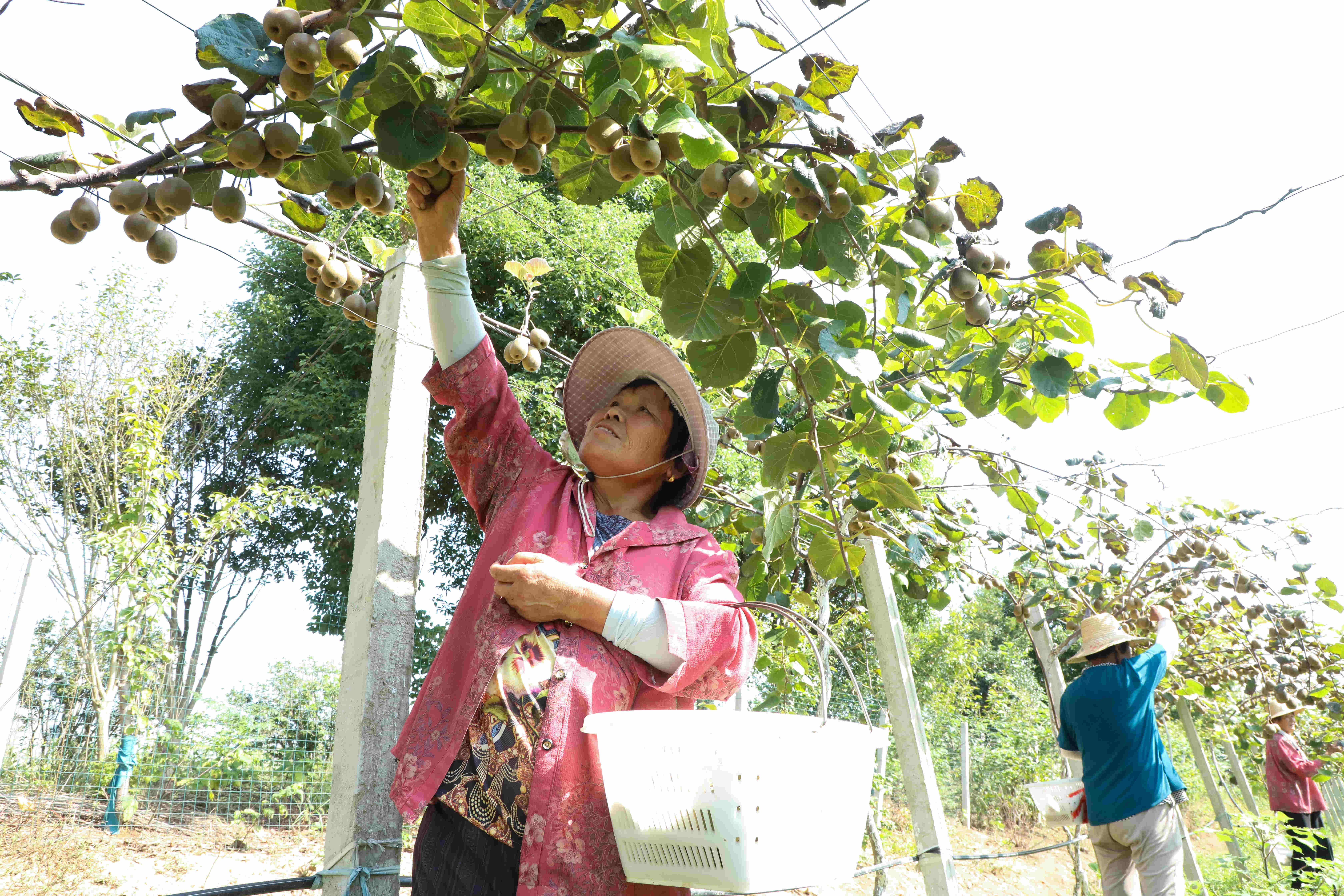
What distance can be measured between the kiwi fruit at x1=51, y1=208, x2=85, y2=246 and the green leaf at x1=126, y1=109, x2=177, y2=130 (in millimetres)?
168

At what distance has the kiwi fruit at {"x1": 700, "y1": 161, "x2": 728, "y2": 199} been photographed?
1.09 metres

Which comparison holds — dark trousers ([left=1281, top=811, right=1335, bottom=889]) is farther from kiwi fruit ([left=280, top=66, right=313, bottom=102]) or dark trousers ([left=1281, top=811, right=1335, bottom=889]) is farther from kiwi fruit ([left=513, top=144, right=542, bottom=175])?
kiwi fruit ([left=280, top=66, right=313, bottom=102])

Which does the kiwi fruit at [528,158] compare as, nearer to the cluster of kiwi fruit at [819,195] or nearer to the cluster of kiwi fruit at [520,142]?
the cluster of kiwi fruit at [520,142]

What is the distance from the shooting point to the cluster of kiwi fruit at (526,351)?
2092 millimetres

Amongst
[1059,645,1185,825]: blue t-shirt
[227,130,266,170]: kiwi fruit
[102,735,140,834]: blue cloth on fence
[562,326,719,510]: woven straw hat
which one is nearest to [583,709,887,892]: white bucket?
[562,326,719,510]: woven straw hat

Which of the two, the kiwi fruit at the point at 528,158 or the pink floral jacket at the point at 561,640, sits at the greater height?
the kiwi fruit at the point at 528,158

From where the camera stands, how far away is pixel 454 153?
3.59ft

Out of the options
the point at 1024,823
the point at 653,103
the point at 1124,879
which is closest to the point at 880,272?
the point at 653,103

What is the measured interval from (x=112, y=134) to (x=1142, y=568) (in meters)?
4.60

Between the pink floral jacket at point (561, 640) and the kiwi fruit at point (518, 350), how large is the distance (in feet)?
1.79

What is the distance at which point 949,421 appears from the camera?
2.38 meters

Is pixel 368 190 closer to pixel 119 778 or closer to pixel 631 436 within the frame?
pixel 631 436

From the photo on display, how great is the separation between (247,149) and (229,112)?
41 millimetres

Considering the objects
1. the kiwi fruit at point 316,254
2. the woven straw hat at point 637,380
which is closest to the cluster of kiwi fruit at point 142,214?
Result: the kiwi fruit at point 316,254
